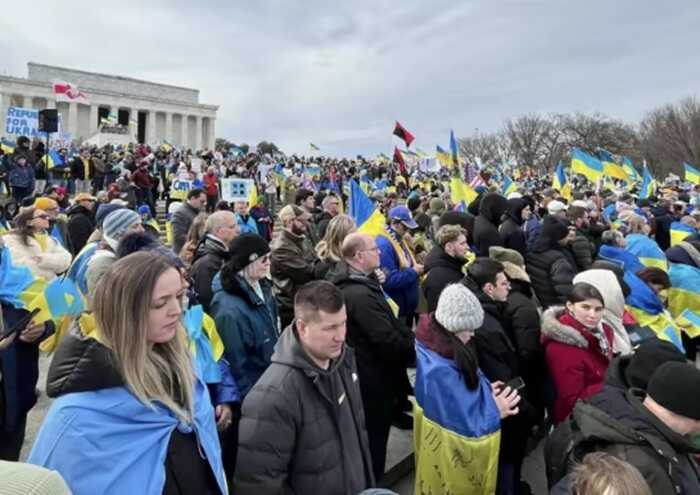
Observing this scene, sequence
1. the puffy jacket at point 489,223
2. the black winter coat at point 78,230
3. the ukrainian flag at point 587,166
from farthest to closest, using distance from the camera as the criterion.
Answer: the ukrainian flag at point 587,166
the black winter coat at point 78,230
the puffy jacket at point 489,223

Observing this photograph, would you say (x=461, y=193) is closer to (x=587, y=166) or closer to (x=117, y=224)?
(x=587, y=166)

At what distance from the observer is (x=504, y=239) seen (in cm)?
696

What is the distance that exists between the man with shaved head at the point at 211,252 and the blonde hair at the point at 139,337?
1.95 m

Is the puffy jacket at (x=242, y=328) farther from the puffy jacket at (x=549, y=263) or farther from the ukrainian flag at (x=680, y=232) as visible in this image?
the ukrainian flag at (x=680, y=232)

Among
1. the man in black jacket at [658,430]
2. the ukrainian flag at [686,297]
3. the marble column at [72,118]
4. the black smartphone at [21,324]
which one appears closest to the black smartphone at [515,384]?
the man in black jacket at [658,430]

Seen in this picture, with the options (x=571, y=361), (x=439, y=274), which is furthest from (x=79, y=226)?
(x=571, y=361)

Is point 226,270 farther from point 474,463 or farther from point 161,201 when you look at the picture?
point 161,201

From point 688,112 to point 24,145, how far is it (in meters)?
51.1

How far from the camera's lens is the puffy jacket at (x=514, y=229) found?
696 cm

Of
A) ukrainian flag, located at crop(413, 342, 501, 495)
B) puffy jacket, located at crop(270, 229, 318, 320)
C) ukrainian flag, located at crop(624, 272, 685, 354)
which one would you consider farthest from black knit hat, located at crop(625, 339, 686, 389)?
puffy jacket, located at crop(270, 229, 318, 320)

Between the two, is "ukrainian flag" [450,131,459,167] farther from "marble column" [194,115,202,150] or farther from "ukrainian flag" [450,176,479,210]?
"marble column" [194,115,202,150]

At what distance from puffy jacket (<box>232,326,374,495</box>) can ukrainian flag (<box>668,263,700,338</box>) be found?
5.37 m

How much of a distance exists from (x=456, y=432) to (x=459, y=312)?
0.71 metres

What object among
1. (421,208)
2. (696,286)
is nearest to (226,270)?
(696,286)
